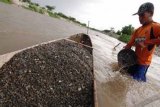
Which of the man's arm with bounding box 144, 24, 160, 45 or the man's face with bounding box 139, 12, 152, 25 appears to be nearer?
the man's arm with bounding box 144, 24, 160, 45

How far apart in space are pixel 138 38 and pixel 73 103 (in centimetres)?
251

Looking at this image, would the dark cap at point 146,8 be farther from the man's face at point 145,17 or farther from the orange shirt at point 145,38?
the orange shirt at point 145,38

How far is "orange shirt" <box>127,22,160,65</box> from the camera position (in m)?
5.72

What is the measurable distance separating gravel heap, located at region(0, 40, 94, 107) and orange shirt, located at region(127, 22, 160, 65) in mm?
1239

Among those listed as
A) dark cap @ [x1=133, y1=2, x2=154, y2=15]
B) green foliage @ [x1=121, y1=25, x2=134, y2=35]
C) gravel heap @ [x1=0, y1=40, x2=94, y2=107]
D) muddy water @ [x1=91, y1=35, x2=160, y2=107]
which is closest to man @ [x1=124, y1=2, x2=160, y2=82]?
dark cap @ [x1=133, y1=2, x2=154, y2=15]

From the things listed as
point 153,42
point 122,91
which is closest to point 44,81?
point 122,91

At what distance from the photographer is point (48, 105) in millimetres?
3967

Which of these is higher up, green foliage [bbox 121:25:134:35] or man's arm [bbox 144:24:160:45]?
man's arm [bbox 144:24:160:45]

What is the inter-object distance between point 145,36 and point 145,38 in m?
0.04

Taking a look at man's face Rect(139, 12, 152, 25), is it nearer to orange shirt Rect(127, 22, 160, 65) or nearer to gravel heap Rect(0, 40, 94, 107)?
orange shirt Rect(127, 22, 160, 65)

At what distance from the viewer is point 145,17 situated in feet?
19.0

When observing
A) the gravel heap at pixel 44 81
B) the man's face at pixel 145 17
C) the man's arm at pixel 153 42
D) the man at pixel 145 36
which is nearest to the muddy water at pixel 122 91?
the man at pixel 145 36

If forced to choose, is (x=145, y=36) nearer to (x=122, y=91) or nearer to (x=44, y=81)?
(x=122, y=91)

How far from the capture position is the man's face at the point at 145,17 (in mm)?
5750
